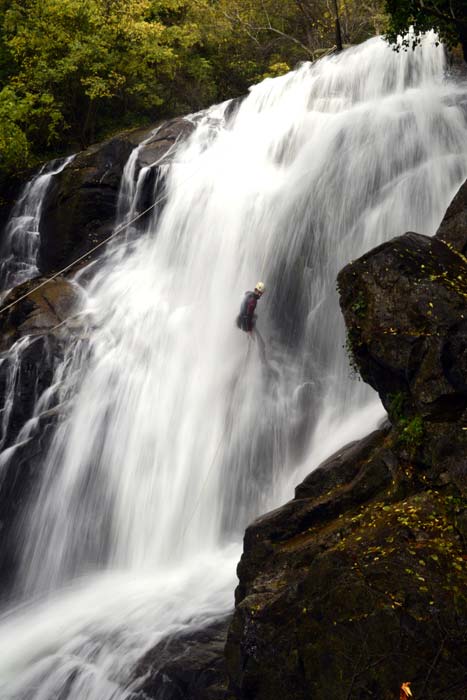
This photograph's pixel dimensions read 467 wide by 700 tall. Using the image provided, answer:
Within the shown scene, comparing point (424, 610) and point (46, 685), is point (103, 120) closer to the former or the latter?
point (46, 685)

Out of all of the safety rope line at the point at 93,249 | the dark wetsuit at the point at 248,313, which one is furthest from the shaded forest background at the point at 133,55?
the dark wetsuit at the point at 248,313

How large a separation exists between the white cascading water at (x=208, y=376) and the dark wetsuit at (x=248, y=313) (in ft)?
1.33

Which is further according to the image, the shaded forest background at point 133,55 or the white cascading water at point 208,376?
the shaded forest background at point 133,55

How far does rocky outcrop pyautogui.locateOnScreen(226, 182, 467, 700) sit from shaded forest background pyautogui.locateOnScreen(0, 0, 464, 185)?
14.6 meters

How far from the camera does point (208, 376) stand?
11758mm

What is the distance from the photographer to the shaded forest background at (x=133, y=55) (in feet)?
66.3

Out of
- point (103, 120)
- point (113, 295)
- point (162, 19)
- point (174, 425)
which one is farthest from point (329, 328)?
point (162, 19)

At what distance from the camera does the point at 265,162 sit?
50.1 feet

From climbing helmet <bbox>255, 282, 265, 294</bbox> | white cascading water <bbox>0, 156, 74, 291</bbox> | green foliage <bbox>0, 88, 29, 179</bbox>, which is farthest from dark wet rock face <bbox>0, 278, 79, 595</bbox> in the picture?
green foliage <bbox>0, 88, 29, 179</bbox>

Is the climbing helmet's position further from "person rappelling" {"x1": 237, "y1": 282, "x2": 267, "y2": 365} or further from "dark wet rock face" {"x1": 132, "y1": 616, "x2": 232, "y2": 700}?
"dark wet rock face" {"x1": 132, "y1": 616, "x2": 232, "y2": 700}

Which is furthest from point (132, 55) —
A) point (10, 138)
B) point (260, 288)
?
point (260, 288)

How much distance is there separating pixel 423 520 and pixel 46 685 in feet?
15.1

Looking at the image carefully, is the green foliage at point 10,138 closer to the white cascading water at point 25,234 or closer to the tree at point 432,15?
the white cascading water at point 25,234

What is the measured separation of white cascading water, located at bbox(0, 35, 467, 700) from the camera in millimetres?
8586
